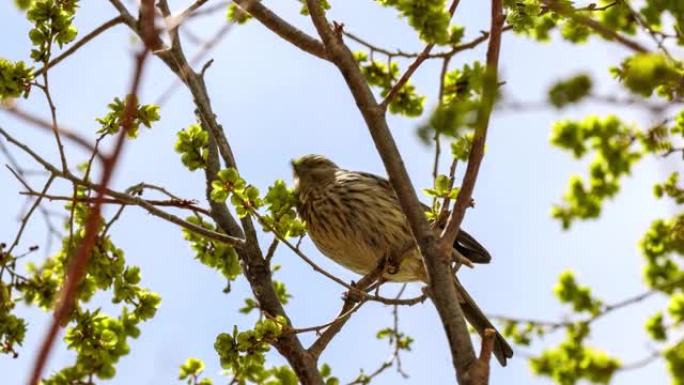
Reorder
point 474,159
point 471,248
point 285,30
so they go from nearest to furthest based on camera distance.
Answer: point 474,159, point 285,30, point 471,248

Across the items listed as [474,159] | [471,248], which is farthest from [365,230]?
[474,159]

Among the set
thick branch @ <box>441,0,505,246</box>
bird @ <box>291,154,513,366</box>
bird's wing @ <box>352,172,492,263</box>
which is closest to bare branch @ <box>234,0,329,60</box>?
thick branch @ <box>441,0,505,246</box>

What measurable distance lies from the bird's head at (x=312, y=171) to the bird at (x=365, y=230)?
0.34 feet

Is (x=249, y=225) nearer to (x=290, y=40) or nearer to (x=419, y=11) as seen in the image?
(x=290, y=40)

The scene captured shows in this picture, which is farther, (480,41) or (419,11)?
(480,41)

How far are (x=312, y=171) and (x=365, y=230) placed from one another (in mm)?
1279

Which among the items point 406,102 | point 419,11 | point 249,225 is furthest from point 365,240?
point 419,11

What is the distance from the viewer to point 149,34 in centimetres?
118

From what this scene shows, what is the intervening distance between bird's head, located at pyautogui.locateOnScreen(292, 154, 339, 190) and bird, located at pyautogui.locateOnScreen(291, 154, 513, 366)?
0.34 feet

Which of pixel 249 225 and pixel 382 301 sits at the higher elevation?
pixel 249 225

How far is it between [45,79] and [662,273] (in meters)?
5.68

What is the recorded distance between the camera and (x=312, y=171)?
25.8 feet

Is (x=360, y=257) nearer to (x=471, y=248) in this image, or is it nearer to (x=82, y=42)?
(x=471, y=248)

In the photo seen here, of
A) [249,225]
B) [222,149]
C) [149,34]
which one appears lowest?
[149,34]
